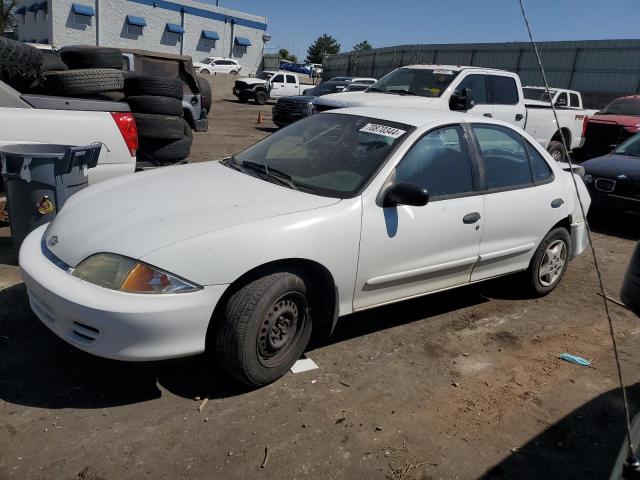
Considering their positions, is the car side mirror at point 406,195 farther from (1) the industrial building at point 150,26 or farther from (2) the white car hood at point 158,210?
(1) the industrial building at point 150,26

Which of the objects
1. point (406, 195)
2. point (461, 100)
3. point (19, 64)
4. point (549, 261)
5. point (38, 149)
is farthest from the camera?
point (461, 100)

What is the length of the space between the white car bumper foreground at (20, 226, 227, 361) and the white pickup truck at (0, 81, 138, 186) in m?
2.40

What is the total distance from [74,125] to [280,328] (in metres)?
3.02

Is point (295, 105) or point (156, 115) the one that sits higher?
point (295, 105)

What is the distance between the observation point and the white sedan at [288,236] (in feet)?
9.09

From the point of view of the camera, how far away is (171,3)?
47.1 m

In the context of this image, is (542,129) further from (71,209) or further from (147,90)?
(71,209)

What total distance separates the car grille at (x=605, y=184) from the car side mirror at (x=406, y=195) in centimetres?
541

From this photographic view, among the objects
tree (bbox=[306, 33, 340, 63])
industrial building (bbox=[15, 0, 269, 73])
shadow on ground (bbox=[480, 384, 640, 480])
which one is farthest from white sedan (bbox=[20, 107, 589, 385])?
tree (bbox=[306, 33, 340, 63])

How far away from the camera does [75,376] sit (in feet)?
10.3

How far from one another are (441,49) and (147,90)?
92.1 ft

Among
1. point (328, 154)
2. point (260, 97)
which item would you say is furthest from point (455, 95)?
point (260, 97)

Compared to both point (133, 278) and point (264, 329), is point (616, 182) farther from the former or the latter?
point (133, 278)

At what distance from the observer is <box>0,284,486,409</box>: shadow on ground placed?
117 inches
